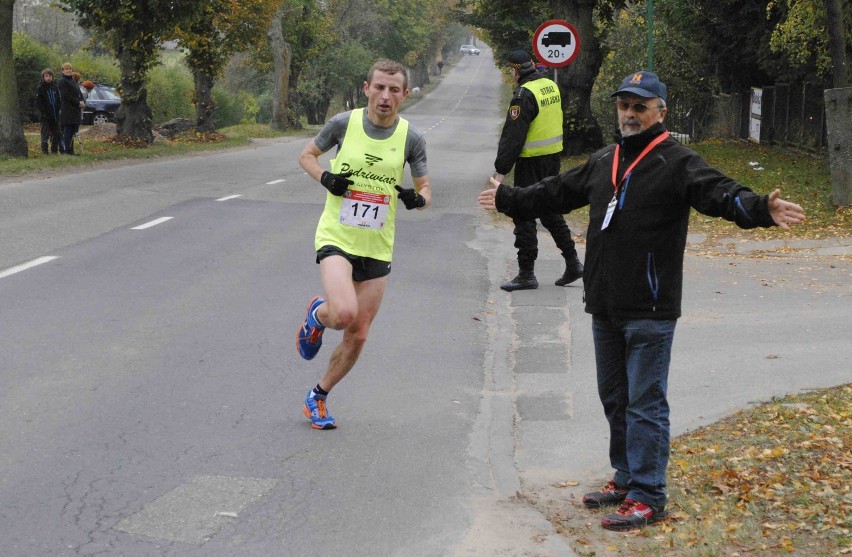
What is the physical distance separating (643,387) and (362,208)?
2.04 meters

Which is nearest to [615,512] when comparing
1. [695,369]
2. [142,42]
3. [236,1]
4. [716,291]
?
[695,369]

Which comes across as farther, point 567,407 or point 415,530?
point 567,407

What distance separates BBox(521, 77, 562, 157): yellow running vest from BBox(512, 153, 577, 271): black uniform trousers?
79mm

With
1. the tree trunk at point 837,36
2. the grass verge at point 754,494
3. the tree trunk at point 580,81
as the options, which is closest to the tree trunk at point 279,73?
the tree trunk at point 580,81

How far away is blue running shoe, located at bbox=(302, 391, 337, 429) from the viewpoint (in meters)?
6.70

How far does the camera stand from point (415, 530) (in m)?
5.16

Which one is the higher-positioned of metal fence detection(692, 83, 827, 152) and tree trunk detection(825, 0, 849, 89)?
tree trunk detection(825, 0, 849, 89)

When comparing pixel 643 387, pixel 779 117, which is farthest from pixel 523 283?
pixel 779 117

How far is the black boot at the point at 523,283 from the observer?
37.3 feet

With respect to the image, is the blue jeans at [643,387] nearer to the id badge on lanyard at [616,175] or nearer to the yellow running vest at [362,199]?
the id badge on lanyard at [616,175]

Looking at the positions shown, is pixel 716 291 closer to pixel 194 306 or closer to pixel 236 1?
pixel 194 306

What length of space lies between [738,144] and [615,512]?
3043 cm

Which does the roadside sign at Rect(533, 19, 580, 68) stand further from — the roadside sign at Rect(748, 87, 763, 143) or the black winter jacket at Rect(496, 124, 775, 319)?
the roadside sign at Rect(748, 87, 763, 143)

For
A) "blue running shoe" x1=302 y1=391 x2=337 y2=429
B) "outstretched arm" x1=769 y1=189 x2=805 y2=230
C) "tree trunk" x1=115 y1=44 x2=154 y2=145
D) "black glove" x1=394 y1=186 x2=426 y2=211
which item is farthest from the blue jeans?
"tree trunk" x1=115 y1=44 x2=154 y2=145
